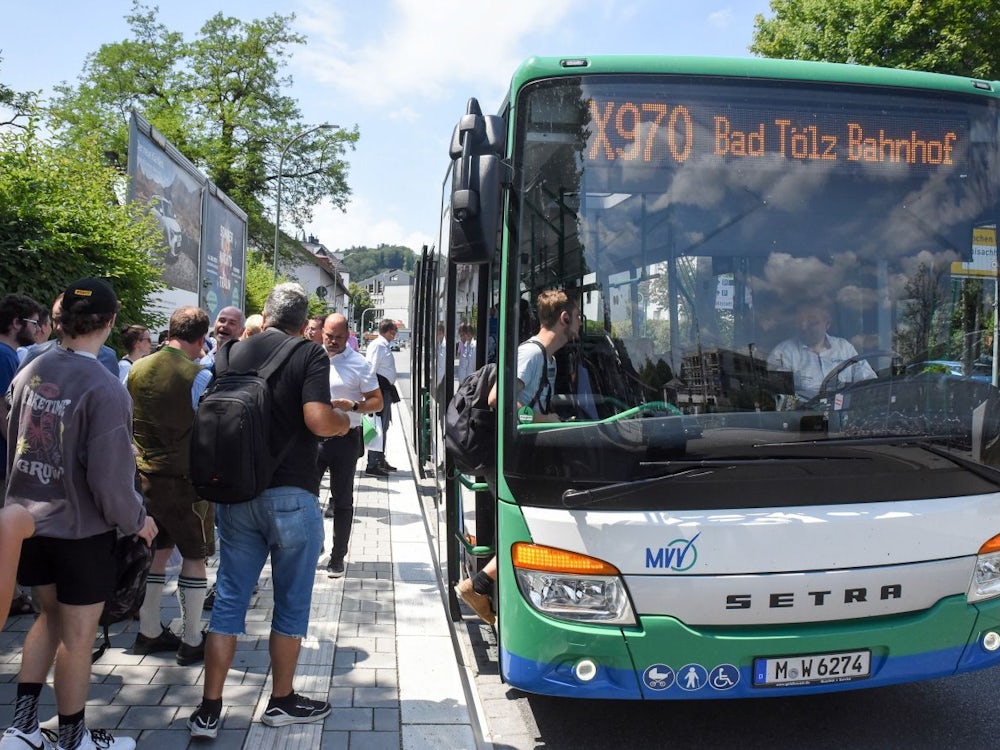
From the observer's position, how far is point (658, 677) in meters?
3.60

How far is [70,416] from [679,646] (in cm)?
253

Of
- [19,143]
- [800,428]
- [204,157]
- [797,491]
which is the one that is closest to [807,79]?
[800,428]

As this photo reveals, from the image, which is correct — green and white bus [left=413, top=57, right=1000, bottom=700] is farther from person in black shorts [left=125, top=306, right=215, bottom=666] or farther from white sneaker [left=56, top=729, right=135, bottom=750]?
person in black shorts [left=125, top=306, right=215, bottom=666]

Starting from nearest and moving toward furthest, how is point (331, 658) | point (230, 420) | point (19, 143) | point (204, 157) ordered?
point (230, 420), point (331, 658), point (19, 143), point (204, 157)

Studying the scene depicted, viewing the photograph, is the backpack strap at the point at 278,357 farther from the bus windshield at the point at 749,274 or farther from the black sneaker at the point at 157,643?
the black sneaker at the point at 157,643

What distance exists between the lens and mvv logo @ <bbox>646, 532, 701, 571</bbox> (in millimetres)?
3537

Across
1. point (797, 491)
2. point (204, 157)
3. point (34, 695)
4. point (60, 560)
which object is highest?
point (204, 157)

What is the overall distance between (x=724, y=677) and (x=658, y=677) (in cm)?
27

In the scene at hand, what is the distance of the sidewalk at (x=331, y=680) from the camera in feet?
13.2

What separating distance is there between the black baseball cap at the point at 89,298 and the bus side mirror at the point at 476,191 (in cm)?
141

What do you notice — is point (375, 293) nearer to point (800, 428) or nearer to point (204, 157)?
point (204, 157)

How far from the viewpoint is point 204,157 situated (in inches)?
1545

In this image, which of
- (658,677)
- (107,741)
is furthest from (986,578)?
(107,741)

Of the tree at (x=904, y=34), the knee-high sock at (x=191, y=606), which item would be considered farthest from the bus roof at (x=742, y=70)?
the tree at (x=904, y=34)
